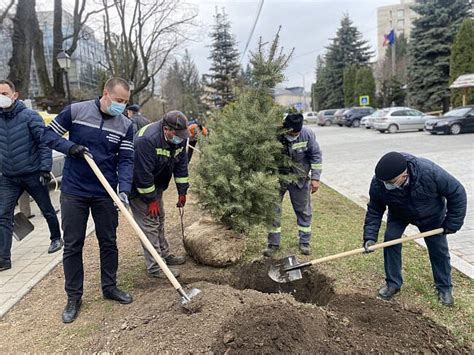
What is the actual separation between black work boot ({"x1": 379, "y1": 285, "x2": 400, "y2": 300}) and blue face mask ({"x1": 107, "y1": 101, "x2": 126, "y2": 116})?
9.51 feet

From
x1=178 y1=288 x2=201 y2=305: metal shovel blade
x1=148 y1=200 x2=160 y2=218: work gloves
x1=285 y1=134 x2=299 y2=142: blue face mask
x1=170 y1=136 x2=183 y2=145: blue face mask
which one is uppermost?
x1=170 y1=136 x2=183 y2=145: blue face mask

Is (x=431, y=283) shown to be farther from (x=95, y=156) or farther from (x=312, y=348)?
(x=95, y=156)

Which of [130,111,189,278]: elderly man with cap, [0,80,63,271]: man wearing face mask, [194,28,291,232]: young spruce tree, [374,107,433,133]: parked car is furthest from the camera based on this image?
[374,107,433,133]: parked car

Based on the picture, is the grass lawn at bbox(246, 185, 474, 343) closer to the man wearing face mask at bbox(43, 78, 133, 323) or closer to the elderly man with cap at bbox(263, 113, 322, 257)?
the elderly man with cap at bbox(263, 113, 322, 257)

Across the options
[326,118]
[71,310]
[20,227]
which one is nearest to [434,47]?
[326,118]

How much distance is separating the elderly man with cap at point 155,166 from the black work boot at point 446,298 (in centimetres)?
259

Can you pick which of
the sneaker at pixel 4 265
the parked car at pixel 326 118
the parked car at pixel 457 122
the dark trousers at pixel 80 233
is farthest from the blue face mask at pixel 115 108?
the parked car at pixel 326 118

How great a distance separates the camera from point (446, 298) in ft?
11.8

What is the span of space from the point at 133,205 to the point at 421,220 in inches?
110

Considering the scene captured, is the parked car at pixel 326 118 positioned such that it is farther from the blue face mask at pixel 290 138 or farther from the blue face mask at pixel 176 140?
the blue face mask at pixel 176 140

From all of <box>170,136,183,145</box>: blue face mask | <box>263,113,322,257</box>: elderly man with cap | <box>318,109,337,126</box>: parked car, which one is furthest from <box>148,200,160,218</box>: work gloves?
<box>318,109,337,126</box>: parked car

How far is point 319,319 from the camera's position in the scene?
3162mm

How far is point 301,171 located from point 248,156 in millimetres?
708

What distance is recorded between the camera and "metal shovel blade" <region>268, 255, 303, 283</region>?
→ 4.17 metres
